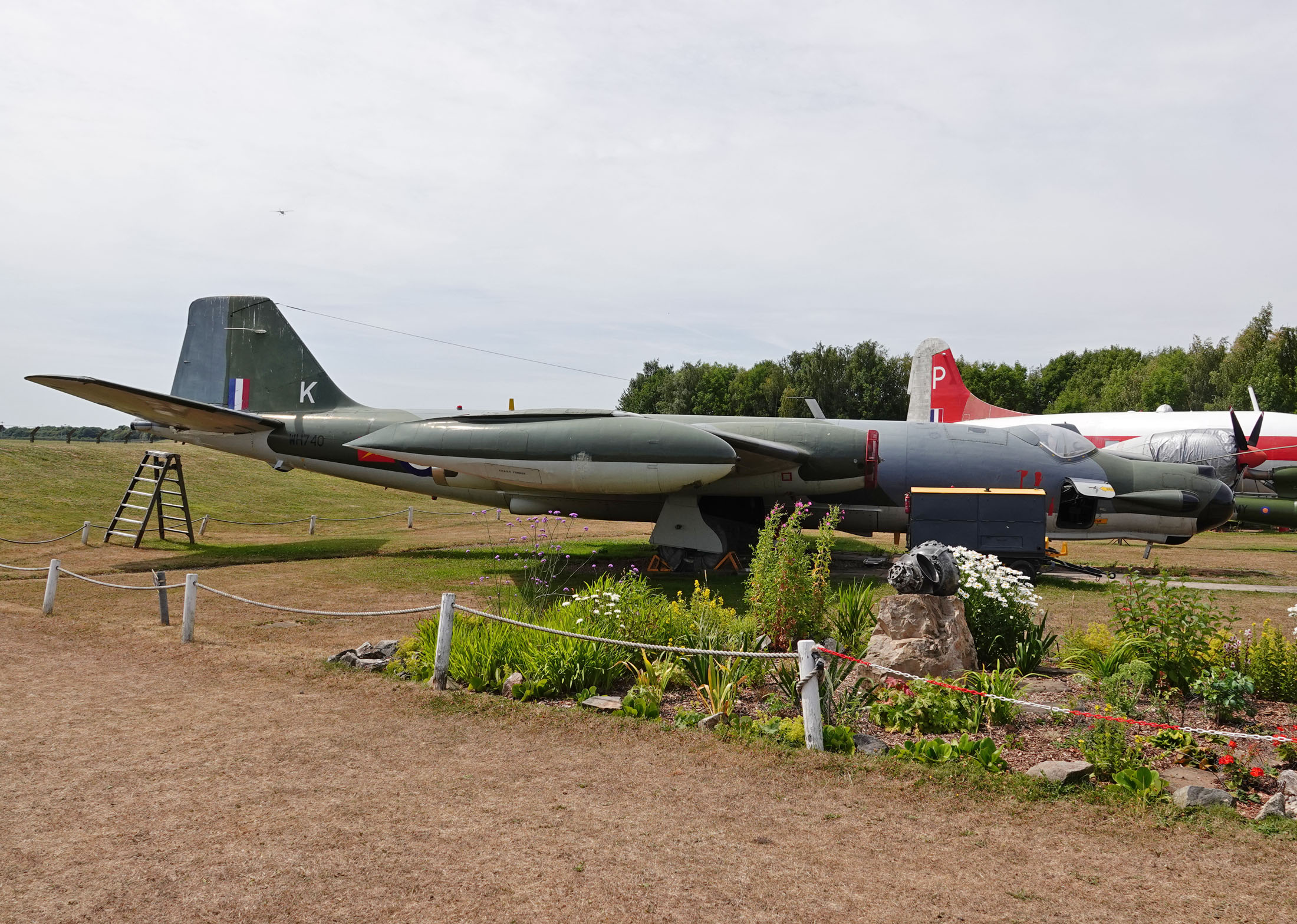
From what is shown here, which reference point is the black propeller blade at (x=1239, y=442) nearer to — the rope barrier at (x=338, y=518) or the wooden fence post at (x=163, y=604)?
the rope barrier at (x=338, y=518)

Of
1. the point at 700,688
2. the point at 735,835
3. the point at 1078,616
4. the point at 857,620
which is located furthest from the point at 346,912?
the point at 1078,616

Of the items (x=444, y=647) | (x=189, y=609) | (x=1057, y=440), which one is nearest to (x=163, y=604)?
(x=189, y=609)

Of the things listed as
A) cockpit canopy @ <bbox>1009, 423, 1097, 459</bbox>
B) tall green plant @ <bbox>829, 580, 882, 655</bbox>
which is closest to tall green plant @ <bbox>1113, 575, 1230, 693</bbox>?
tall green plant @ <bbox>829, 580, 882, 655</bbox>

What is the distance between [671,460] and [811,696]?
8288 millimetres

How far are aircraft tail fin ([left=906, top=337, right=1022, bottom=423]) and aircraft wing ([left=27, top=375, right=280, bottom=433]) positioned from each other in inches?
891

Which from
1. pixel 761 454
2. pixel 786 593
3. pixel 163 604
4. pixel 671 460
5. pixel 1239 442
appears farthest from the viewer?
pixel 1239 442

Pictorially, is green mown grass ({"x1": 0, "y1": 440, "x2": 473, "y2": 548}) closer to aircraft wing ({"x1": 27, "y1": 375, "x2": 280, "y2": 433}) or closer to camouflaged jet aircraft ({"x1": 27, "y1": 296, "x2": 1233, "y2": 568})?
aircraft wing ({"x1": 27, "y1": 375, "x2": 280, "y2": 433})

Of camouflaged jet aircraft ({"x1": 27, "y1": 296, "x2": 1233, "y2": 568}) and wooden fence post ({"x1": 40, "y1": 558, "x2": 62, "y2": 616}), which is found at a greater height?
camouflaged jet aircraft ({"x1": 27, "y1": 296, "x2": 1233, "y2": 568})

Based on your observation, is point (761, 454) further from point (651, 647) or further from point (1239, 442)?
point (1239, 442)

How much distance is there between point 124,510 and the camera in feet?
92.3

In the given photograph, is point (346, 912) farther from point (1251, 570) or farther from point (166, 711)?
point (1251, 570)

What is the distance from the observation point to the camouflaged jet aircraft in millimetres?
14641

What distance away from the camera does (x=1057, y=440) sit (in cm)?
1558

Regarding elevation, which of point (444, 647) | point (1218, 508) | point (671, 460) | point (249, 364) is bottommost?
point (444, 647)
